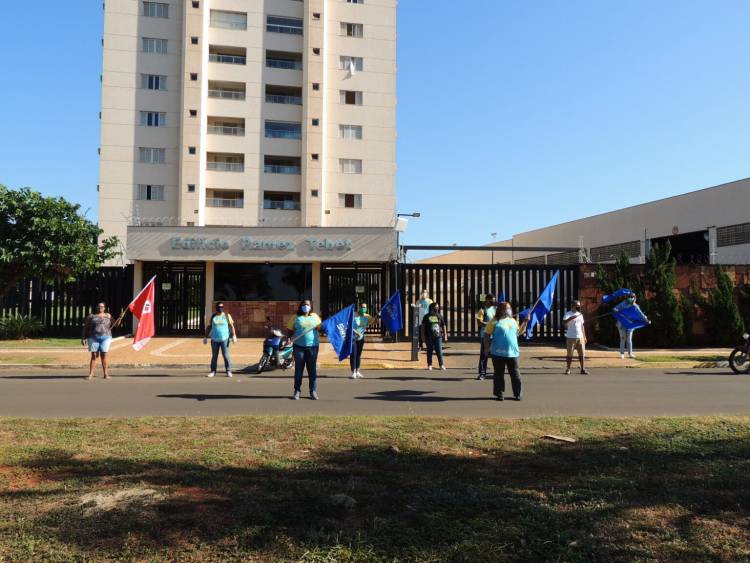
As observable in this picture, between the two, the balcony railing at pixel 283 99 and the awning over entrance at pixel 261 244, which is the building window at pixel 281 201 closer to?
the balcony railing at pixel 283 99

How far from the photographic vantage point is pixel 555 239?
51.1m

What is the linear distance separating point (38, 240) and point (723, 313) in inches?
920

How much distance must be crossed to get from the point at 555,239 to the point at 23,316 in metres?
41.0

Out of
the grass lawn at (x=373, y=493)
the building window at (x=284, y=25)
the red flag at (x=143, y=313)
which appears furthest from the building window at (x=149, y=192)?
the grass lawn at (x=373, y=493)

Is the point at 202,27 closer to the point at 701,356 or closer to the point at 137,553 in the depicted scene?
the point at 701,356

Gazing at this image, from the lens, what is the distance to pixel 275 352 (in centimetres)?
1434

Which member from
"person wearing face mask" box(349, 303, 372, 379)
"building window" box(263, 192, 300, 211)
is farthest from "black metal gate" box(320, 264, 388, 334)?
"building window" box(263, 192, 300, 211)

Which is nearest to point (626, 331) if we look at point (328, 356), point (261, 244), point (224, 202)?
point (328, 356)

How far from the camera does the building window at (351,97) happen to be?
42219mm

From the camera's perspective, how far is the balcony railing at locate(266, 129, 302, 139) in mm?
41372

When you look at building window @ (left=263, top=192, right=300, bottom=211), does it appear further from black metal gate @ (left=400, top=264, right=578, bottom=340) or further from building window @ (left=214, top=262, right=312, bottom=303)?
black metal gate @ (left=400, top=264, right=578, bottom=340)

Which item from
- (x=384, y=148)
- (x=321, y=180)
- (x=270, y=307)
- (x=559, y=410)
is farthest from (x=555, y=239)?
(x=559, y=410)

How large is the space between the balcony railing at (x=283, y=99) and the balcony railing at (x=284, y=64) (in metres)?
2.09

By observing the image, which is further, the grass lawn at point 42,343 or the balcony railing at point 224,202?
the balcony railing at point 224,202
